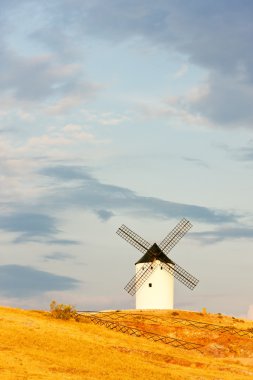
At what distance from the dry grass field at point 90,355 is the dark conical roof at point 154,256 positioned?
2107 cm

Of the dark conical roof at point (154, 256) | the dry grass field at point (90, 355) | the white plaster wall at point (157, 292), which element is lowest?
the dry grass field at point (90, 355)

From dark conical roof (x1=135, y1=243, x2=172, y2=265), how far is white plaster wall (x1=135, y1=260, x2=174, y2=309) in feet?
2.67

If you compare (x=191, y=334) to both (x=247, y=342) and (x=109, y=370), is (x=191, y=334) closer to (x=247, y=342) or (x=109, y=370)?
(x=247, y=342)

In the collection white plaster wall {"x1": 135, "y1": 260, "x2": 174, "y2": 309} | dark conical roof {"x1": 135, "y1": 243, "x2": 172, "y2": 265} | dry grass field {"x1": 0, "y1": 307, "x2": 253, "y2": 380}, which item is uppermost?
dark conical roof {"x1": 135, "y1": 243, "x2": 172, "y2": 265}

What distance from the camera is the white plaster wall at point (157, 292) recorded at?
7425 cm

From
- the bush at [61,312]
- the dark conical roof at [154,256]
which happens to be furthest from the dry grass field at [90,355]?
the dark conical roof at [154,256]

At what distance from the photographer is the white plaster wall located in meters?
74.2

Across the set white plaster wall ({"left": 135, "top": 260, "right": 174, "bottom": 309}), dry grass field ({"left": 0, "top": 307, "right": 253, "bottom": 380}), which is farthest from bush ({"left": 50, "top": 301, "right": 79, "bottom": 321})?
white plaster wall ({"left": 135, "top": 260, "right": 174, "bottom": 309})

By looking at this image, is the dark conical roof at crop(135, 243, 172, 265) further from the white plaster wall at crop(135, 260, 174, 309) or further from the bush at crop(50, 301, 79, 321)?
the bush at crop(50, 301, 79, 321)

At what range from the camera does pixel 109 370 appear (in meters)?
34.6

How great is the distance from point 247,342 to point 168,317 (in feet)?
34.5

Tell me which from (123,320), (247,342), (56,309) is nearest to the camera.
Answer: (56,309)

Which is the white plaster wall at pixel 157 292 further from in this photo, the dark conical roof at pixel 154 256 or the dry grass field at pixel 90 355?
the dry grass field at pixel 90 355

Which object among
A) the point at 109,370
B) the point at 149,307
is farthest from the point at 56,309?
the point at 149,307
